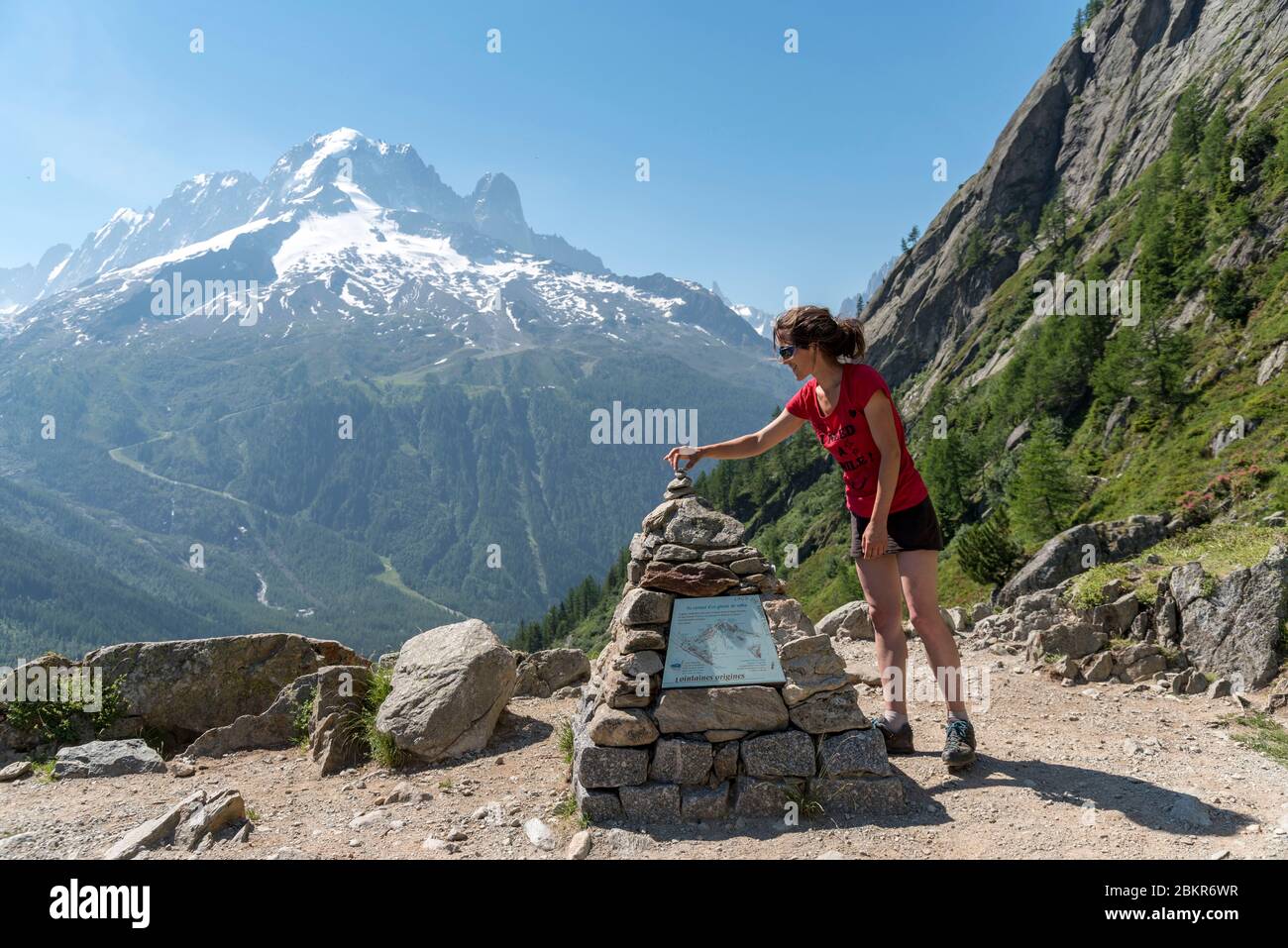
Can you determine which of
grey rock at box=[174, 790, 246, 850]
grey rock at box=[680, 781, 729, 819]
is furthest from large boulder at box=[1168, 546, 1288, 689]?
grey rock at box=[174, 790, 246, 850]

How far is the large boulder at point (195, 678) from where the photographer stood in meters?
12.0

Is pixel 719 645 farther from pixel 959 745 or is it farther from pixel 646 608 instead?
pixel 959 745

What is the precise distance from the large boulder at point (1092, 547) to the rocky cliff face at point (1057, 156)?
316 feet

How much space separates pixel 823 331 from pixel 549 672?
28.3 ft

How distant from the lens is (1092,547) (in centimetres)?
2044

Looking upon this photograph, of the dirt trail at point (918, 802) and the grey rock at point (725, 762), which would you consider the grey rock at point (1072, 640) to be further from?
the grey rock at point (725, 762)

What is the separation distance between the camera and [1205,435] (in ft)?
127

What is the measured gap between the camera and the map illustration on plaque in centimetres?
755

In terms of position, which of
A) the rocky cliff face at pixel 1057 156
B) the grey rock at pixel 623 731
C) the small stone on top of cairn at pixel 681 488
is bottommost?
the grey rock at pixel 623 731

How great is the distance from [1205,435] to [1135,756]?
1521 inches

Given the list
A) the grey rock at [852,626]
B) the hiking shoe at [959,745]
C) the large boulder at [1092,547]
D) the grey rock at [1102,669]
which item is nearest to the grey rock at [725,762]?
the hiking shoe at [959,745]

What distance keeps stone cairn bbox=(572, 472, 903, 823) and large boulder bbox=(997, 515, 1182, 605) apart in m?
14.9
